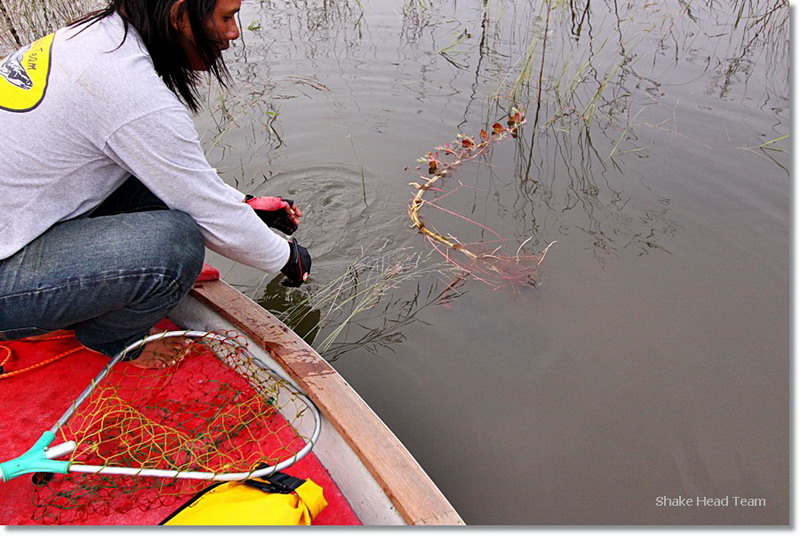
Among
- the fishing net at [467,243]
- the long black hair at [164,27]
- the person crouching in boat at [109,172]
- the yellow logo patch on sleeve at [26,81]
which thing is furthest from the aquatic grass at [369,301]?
the yellow logo patch on sleeve at [26,81]

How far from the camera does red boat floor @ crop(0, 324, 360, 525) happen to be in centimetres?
153

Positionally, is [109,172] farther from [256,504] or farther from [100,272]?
[256,504]

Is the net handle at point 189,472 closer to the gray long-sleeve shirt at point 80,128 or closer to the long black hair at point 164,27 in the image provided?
the gray long-sleeve shirt at point 80,128

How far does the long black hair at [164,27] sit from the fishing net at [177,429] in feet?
2.64

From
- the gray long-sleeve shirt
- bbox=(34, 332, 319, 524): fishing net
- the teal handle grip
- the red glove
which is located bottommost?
bbox=(34, 332, 319, 524): fishing net

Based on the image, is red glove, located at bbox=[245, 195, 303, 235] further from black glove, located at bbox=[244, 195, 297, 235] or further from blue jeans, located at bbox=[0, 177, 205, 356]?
blue jeans, located at bbox=[0, 177, 205, 356]

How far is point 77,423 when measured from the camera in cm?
176

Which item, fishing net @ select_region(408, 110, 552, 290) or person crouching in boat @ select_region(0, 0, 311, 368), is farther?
fishing net @ select_region(408, 110, 552, 290)

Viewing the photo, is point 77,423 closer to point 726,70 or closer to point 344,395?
point 344,395

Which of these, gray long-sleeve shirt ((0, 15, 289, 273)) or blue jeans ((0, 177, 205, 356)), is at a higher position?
gray long-sleeve shirt ((0, 15, 289, 273))

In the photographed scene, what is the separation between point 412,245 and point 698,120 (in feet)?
7.20

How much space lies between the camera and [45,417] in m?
1.75

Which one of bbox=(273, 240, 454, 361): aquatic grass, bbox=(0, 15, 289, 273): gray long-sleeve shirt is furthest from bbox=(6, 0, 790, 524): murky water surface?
bbox=(0, 15, 289, 273): gray long-sleeve shirt

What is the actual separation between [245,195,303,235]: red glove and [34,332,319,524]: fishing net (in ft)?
1.49
